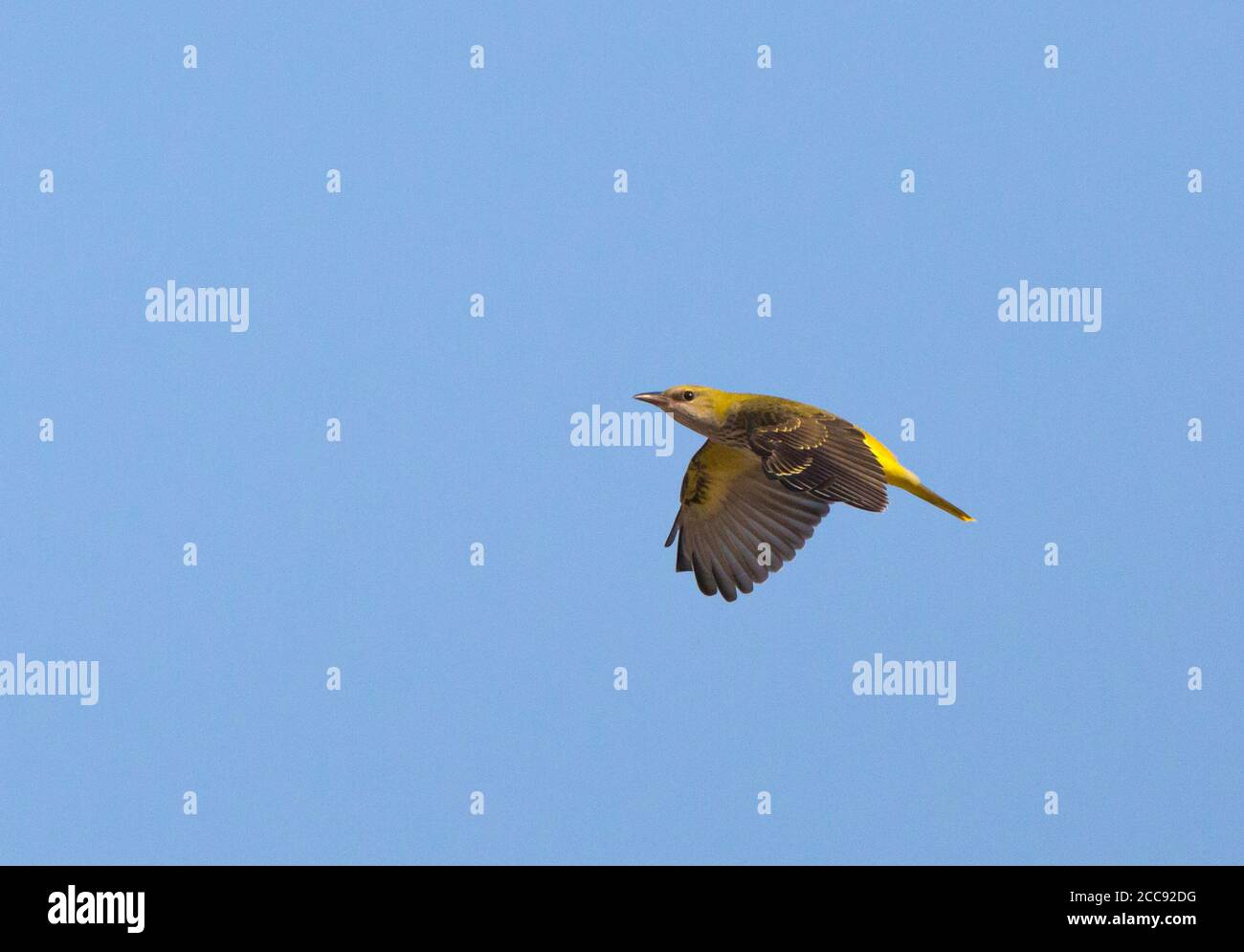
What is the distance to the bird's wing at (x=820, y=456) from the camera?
7375 millimetres

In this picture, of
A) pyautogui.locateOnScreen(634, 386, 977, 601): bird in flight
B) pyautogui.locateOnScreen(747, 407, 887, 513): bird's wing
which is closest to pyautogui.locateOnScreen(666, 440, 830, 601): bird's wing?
pyautogui.locateOnScreen(634, 386, 977, 601): bird in flight

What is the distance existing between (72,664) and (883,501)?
3907 millimetres

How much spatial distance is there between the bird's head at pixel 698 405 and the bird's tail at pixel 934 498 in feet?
2.61

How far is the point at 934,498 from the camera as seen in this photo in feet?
26.5

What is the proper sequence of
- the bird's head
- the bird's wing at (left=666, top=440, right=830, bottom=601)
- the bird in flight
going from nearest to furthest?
the bird in flight < the bird's head < the bird's wing at (left=666, top=440, right=830, bottom=601)

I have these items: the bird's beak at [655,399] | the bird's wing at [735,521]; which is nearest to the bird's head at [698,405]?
the bird's beak at [655,399]

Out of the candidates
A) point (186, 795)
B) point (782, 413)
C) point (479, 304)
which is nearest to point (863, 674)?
point (782, 413)

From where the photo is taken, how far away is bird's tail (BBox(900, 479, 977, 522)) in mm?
8039

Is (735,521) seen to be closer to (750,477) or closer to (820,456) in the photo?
(750,477)

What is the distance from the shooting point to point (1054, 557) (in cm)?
882

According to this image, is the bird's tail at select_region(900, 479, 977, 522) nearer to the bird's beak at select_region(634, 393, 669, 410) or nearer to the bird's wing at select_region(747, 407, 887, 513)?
the bird's wing at select_region(747, 407, 887, 513)

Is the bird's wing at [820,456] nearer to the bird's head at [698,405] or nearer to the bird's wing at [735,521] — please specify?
the bird's head at [698,405]
